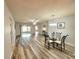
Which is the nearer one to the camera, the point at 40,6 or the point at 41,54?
the point at 40,6

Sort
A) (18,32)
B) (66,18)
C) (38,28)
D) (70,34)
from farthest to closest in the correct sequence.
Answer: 1. (38,28)
2. (18,32)
3. (66,18)
4. (70,34)

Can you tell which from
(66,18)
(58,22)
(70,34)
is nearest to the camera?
(70,34)

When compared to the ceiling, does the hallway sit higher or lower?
lower

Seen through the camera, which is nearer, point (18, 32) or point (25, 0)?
point (25, 0)

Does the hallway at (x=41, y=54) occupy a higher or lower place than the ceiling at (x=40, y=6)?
lower

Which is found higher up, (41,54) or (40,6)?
(40,6)

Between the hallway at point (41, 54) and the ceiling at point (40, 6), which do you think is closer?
the ceiling at point (40, 6)

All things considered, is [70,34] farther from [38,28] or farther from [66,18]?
[38,28]

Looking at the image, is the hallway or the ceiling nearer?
the ceiling
